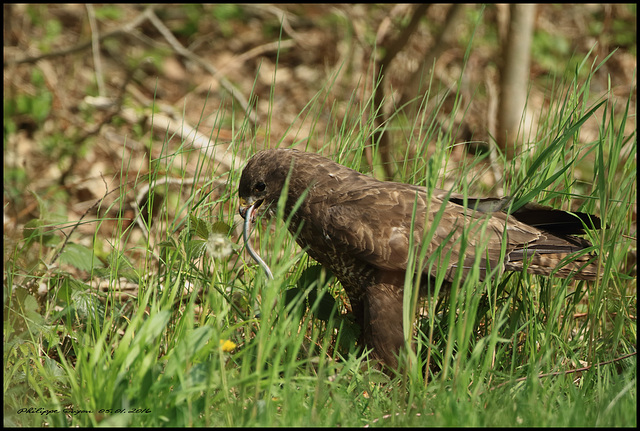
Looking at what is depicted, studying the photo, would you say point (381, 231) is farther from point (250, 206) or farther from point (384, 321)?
point (250, 206)

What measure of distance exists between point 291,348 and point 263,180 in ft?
3.67

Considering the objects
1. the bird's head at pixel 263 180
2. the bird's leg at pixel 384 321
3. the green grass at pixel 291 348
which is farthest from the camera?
the bird's head at pixel 263 180

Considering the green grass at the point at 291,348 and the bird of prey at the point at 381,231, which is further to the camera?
the bird of prey at the point at 381,231

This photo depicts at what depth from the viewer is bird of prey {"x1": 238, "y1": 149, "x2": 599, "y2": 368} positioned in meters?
3.48

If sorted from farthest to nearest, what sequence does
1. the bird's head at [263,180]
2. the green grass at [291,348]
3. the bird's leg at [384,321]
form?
the bird's head at [263,180]
the bird's leg at [384,321]
the green grass at [291,348]

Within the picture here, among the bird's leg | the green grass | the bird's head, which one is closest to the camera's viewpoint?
the green grass

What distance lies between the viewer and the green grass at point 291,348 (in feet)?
8.27

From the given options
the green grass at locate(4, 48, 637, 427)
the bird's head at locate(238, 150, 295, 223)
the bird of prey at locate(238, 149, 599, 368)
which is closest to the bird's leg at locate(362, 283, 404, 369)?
the bird of prey at locate(238, 149, 599, 368)

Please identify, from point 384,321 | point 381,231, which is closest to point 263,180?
point 381,231

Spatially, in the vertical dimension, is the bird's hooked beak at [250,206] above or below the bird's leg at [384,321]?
above

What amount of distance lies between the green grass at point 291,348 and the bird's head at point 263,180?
198 millimetres

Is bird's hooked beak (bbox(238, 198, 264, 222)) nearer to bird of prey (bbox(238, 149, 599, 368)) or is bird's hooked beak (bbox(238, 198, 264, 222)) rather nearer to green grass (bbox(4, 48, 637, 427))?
bird of prey (bbox(238, 149, 599, 368))

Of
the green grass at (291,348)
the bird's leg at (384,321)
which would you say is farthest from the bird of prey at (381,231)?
the green grass at (291,348)

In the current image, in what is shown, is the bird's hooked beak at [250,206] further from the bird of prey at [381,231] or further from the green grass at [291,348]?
the green grass at [291,348]
